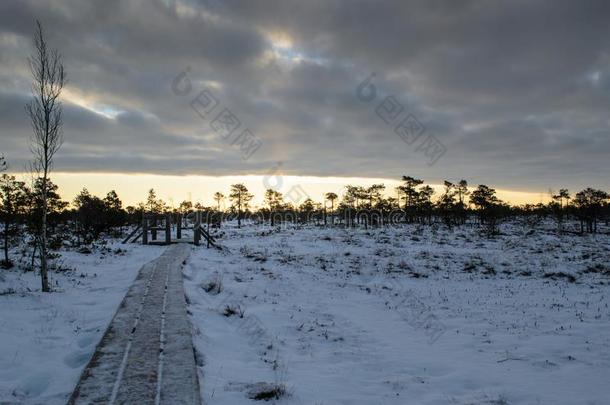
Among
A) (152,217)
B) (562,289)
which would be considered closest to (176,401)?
(562,289)

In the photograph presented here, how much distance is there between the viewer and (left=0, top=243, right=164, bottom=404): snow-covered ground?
19.6ft

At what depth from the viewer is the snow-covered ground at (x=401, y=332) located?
667cm

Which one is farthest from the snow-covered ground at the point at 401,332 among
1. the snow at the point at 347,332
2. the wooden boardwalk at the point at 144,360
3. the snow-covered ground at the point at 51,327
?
the snow-covered ground at the point at 51,327

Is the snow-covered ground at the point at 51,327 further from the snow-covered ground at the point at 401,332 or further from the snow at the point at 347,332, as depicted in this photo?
the snow-covered ground at the point at 401,332

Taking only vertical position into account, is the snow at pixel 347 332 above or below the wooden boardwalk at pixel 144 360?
below

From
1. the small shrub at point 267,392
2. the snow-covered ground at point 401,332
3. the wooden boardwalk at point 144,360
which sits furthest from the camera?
the snow-covered ground at point 401,332

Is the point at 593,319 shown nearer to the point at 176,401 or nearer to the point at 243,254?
the point at 176,401

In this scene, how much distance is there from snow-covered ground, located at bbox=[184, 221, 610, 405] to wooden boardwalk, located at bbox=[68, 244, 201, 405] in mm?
441

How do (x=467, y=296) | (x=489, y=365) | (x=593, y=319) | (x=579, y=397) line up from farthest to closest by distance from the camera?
(x=467, y=296)
(x=593, y=319)
(x=489, y=365)
(x=579, y=397)

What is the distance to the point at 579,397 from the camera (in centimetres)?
636

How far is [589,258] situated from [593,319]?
1696 centimetres

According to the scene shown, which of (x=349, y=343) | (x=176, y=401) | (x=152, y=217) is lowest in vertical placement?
(x=349, y=343)

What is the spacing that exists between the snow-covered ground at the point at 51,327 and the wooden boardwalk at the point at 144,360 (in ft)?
1.26

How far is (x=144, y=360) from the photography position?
21.3 feet
